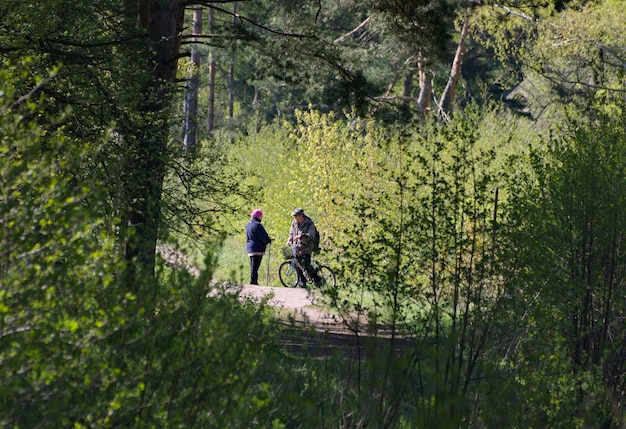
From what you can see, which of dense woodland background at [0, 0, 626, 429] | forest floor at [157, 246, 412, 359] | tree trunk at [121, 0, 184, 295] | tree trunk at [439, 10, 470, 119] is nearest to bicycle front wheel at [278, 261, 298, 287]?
dense woodland background at [0, 0, 626, 429]

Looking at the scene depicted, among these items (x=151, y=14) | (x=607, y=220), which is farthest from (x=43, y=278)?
(x=151, y=14)

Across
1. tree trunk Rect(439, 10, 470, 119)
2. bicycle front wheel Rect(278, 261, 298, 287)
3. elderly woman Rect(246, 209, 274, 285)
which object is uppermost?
tree trunk Rect(439, 10, 470, 119)

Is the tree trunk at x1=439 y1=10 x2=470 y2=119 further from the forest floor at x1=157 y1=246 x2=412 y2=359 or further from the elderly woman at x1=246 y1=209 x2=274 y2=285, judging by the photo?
the forest floor at x1=157 y1=246 x2=412 y2=359

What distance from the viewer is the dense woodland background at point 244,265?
4.73 meters

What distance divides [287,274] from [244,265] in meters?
13.9

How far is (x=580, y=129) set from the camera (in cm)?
1079

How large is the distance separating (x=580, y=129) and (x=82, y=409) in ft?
24.5

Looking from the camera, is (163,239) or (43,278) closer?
(43,278)

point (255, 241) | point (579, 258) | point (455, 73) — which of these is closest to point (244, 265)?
point (579, 258)

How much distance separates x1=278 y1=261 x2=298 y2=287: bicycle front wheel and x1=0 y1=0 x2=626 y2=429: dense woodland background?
62.0 inches

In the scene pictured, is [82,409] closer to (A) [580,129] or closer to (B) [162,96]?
(A) [580,129]

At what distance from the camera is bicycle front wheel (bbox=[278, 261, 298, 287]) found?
72.8 feet

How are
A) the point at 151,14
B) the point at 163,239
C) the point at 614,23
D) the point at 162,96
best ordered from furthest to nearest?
the point at 614,23, the point at 151,14, the point at 162,96, the point at 163,239

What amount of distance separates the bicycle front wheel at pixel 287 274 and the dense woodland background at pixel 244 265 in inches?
62.0
